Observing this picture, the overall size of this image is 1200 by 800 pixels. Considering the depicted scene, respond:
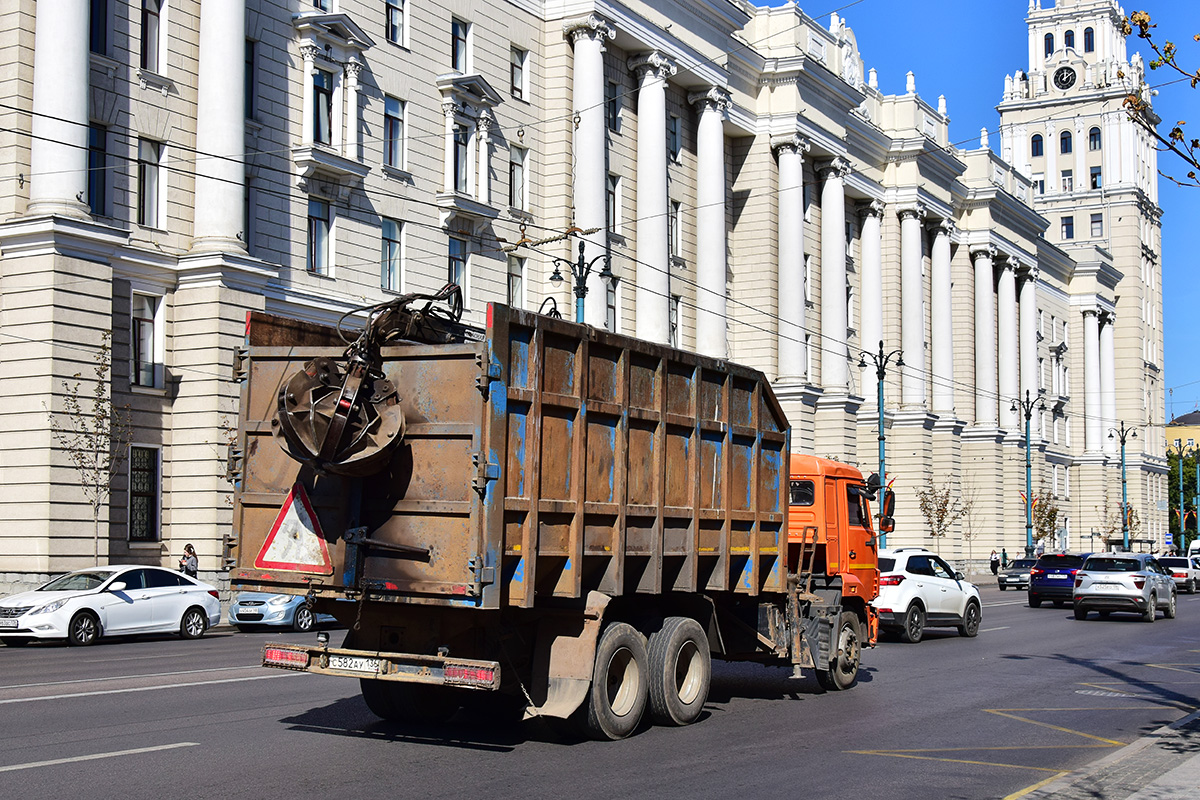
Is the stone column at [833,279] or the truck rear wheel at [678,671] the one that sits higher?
the stone column at [833,279]

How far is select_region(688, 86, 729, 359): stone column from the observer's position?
55188mm

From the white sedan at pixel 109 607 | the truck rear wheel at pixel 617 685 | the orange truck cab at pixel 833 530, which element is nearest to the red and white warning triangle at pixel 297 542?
the truck rear wheel at pixel 617 685

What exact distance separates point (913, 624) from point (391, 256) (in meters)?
21.9

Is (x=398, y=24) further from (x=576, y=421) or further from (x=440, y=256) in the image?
(x=576, y=421)

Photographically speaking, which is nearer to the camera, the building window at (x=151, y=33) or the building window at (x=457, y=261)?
the building window at (x=151, y=33)

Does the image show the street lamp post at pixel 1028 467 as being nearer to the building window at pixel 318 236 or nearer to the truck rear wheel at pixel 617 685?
the building window at pixel 318 236

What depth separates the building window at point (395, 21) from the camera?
41.1 m

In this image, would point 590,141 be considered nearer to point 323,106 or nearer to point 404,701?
point 323,106

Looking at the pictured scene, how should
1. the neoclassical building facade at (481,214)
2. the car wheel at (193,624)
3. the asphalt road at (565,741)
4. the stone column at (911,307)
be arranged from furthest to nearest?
the stone column at (911,307), the neoclassical building facade at (481,214), the car wheel at (193,624), the asphalt road at (565,741)

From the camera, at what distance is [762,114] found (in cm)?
6166

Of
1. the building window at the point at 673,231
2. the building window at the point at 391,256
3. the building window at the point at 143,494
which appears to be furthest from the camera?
the building window at the point at 673,231

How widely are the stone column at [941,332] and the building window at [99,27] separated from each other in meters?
56.0

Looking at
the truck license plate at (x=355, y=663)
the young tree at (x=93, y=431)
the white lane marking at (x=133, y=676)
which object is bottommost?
the white lane marking at (x=133, y=676)

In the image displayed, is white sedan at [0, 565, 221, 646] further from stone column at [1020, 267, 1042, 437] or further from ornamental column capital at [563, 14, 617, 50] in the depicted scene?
stone column at [1020, 267, 1042, 437]
